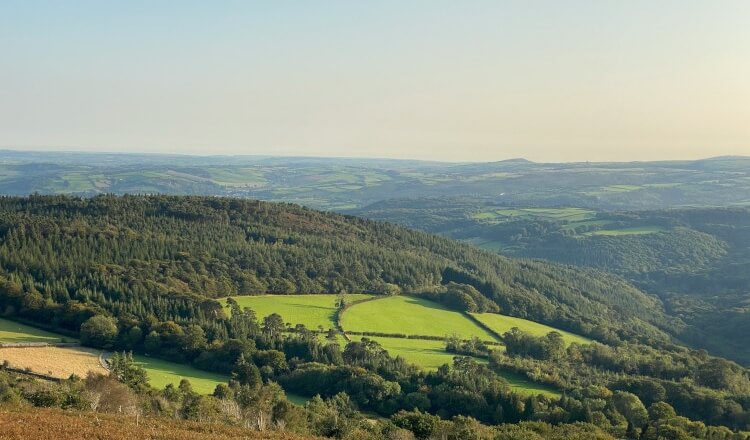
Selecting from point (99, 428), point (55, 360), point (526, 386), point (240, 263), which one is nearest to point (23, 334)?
point (55, 360)

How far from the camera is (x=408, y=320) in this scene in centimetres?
11094

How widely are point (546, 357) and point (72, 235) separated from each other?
293 ft

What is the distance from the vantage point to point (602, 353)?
100438 millimetres

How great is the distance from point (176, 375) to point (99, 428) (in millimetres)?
38883

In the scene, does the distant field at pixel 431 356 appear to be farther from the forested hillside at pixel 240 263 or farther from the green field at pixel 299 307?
the forested hillside at pixel 240 263

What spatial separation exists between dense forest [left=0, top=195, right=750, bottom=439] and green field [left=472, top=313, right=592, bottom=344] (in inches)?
→ 209

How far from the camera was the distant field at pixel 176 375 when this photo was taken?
Result: 67562mm

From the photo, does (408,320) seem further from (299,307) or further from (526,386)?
(526,386)

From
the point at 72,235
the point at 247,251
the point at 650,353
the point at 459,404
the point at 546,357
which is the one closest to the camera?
the point at 459,404

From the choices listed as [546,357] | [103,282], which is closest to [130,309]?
[103,282]

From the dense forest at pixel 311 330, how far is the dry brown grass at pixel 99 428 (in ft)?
25.8

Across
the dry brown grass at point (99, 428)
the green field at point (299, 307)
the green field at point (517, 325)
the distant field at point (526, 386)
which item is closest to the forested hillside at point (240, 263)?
the green field at point (517, 325)

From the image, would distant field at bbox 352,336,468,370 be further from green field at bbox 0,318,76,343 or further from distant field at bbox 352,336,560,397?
green field at bbox 0,318,76,343

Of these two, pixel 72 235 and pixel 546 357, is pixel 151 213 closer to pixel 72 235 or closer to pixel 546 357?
pixel 72 235
